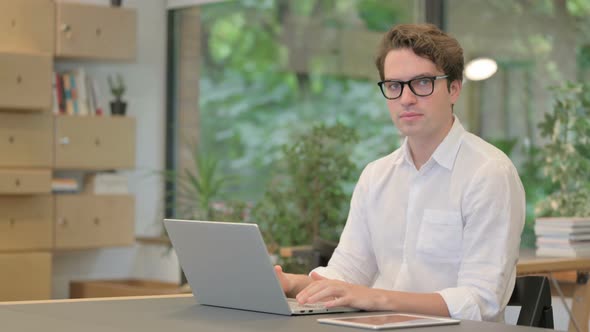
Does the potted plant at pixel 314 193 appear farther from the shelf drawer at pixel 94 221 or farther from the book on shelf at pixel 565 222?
the book on shelf at pixel 565 222

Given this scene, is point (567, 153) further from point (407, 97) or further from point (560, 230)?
point (407, 97)

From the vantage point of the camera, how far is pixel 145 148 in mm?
7039

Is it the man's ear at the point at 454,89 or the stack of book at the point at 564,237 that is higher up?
the man's ear at the point at 454,89

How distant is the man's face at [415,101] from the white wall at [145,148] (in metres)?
4.49

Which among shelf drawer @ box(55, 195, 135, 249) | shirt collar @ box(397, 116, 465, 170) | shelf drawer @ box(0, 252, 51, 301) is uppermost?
shirt collar @ box(397, 116, 465, 170)

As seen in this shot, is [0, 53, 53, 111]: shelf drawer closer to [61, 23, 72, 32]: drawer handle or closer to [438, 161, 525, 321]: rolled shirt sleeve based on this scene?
[61, 23, 72, 32]: drawer handle

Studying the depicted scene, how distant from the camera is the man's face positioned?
243 centimetres

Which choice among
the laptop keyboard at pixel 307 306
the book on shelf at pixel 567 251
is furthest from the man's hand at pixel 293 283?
the book on shelf at pixel 567 251

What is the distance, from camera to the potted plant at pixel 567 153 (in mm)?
4543

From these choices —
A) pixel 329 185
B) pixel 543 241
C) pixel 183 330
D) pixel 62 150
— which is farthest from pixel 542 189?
pixel 183 330

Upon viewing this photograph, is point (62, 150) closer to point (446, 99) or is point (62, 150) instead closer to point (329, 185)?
point (329, 185)

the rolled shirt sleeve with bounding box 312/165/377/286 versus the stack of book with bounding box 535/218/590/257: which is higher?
the rolled shirt sleeve with bounding box 312/165/377/286

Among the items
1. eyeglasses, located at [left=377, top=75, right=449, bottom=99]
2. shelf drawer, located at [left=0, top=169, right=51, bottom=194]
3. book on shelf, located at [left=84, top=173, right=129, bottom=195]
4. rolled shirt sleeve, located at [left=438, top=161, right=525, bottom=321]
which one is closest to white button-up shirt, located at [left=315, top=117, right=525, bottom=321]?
rolled shirt sleeve, located at [left=438, top=161, right=525, bottom=321]

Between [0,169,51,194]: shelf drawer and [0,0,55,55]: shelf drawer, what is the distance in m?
0.72
